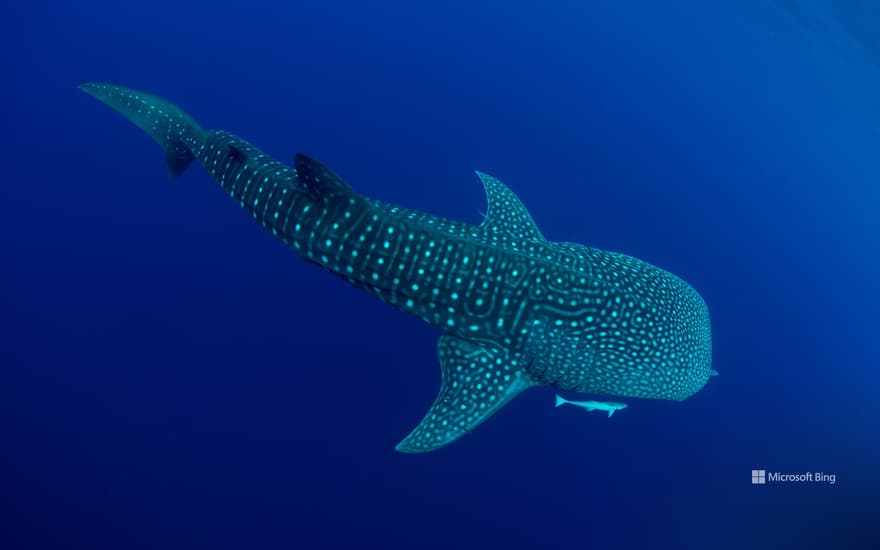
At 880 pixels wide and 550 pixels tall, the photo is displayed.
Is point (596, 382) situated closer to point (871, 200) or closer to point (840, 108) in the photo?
point (871, 200)

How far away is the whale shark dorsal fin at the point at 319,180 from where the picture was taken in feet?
11.5

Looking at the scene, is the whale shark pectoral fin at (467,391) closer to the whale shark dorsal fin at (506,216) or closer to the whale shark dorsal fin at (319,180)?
the whale shark dorsal fin at (506,216)

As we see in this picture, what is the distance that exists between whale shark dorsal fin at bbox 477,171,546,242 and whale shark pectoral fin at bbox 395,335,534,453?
1.39 meters

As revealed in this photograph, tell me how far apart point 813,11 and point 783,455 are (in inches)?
584

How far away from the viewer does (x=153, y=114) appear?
194 inches

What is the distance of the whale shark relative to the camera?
3.62 m

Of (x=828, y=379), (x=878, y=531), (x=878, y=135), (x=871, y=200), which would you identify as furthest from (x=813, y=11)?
(x=878, y=531)

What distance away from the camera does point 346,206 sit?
3.65m

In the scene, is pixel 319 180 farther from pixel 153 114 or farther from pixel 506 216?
pixel 153 114

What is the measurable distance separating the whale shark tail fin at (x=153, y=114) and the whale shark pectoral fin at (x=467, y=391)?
356cm

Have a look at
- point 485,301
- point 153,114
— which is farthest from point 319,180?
point 153,114

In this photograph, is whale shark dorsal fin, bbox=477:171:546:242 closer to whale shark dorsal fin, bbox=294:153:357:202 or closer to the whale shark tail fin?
whale shark dorsal fin, bbox=294:153:357:202

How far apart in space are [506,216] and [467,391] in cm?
193

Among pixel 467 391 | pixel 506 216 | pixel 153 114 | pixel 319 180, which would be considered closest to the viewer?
pixel 319 180
